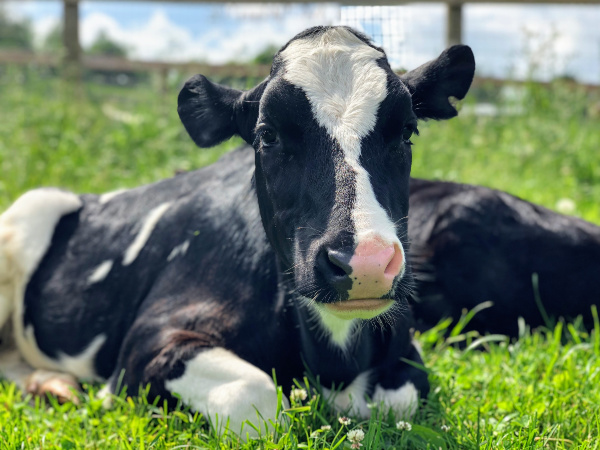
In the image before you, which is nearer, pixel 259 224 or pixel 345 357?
pixel 345 357

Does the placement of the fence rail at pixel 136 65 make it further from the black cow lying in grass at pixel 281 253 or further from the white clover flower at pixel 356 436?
the white clover flower at pixel 356 436

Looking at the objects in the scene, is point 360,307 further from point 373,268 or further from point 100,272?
point 100,272

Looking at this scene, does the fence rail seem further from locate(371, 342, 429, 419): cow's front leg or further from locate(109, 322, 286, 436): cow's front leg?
locate(371, 342, 429, 419): cow's front leg

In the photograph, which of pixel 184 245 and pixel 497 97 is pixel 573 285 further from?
pixel 497 97

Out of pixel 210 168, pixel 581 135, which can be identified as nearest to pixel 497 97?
pixel 581 135

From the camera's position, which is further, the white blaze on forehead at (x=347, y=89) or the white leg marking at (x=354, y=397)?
the white leg marking at (x=354, y=397)

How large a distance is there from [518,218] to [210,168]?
2012 millimetres

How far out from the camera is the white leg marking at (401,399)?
322 centimetres

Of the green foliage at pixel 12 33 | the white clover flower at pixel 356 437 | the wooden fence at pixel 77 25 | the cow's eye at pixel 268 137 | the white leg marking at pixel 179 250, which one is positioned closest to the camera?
the white clover flower at pixel 356 437

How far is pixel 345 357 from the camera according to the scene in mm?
3355

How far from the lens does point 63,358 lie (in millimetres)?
4191

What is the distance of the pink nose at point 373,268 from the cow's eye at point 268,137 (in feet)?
2.41

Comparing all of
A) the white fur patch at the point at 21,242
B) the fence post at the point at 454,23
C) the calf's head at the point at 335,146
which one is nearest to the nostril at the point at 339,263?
the calf's head at the point at 335,146

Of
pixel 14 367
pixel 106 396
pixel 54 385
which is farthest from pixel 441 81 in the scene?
pixel 14 367
